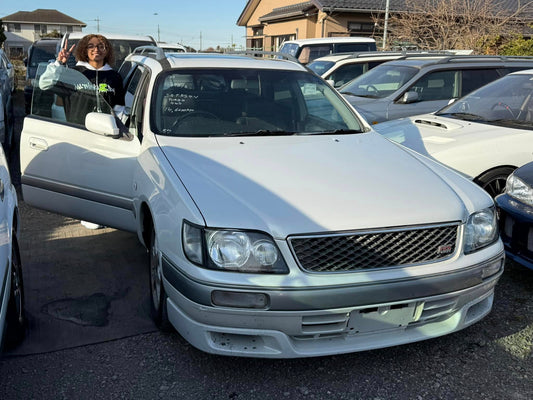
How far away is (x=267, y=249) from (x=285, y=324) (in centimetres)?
37

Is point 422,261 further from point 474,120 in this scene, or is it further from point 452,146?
point 474,120

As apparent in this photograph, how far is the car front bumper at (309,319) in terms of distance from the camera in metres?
2.61

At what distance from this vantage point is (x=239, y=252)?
2652mm

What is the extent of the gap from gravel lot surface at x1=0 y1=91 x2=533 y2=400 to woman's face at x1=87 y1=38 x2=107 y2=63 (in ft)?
10.7

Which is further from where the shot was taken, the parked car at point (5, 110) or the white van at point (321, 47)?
the white van at point (321, 47)

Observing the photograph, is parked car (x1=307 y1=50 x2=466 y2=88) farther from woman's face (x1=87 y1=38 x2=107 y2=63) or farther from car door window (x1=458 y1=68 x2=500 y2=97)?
woman's face (x1=87 y1=38 x2=107 y2=63)

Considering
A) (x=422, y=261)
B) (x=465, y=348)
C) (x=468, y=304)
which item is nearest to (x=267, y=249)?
(x=422, y=261)

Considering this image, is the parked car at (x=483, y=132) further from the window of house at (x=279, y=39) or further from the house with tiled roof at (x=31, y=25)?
the house with tiled roof at (x=31, y=25)

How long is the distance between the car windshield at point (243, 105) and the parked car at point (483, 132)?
3.92 ft

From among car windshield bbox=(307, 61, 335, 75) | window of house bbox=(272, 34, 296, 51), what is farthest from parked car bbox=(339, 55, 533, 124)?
window of house bbox=(272, 34, 296, 51)

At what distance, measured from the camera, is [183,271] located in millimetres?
2721

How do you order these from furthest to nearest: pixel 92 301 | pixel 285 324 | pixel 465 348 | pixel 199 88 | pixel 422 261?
pixel 199 88 < pixel 92 301 < pixel 465 348 < pixel 422 261 < pixel 285 324

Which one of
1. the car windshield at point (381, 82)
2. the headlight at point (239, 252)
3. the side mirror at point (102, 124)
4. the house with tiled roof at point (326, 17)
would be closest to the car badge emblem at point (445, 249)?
the headlight at point (239, 252)

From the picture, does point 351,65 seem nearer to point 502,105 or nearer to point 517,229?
point 502,105
